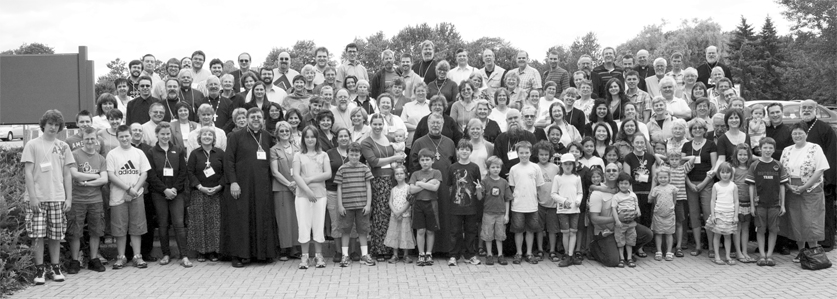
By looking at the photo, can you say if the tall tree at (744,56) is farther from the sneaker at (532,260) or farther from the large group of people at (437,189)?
the sneaker at (532,260)

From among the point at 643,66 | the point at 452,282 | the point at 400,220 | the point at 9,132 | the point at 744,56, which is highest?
the point at 744,56

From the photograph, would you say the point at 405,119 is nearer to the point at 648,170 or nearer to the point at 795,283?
the point at 648,170

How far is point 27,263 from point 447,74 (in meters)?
6.72

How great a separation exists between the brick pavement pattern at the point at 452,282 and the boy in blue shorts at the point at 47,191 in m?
0.37

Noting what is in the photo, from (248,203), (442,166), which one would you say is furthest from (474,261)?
(248,203)

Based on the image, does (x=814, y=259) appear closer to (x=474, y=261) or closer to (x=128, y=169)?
(x=474, y=261)

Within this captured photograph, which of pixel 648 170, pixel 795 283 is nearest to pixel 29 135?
pixel 648 170

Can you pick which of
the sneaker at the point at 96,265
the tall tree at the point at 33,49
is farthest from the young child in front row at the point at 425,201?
the tall tree at the point at 33,49

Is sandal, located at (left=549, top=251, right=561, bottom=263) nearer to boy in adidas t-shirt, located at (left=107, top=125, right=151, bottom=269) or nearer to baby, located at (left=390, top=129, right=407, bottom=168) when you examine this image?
baby, located at (left=390, top=129, right=407, bottom=168)

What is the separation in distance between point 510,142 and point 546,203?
2.99 feet

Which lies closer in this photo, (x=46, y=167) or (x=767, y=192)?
(x=46, y=167)

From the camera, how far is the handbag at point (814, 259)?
26.3 feet

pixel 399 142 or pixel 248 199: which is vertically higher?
pixel 399 142

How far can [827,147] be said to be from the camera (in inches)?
357
